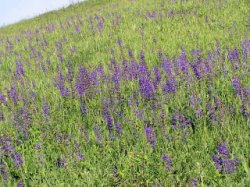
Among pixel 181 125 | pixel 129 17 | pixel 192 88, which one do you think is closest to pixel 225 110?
pixel 181 125

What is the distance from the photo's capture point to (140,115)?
15.5 feet

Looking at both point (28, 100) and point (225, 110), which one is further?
point (28, 100)

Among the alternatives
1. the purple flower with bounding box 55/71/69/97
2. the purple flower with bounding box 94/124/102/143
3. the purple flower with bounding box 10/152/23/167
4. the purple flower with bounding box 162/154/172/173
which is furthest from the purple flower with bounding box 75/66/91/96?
the purple flower with bounding box 162/154/172/173

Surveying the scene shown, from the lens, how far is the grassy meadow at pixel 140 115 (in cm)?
390

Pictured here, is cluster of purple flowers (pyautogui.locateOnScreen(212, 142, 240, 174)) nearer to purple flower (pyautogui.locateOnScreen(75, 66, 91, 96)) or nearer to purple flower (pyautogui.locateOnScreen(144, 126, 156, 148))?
purple flower (pyautogui.locateOnScreen(144, 126, 156, 148))

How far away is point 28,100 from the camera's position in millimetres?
6246

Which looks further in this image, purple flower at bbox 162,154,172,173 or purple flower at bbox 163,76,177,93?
purple flower at bbox 163,76,177,93

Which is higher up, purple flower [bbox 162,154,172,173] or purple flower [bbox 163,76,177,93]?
purple flower [bbox 163,76,177,93]

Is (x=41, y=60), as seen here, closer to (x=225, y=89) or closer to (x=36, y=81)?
(x=36, y=81)

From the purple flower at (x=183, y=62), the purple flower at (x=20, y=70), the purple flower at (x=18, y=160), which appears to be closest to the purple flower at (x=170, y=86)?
the purple flower at (x=183, y=62)

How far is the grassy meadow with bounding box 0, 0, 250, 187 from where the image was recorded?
390 cm

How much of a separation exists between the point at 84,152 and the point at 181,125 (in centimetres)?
110

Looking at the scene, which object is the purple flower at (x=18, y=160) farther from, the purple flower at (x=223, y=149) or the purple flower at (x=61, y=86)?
the purple flower at (x=223, y=149)

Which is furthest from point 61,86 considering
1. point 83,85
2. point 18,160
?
point 18,160
